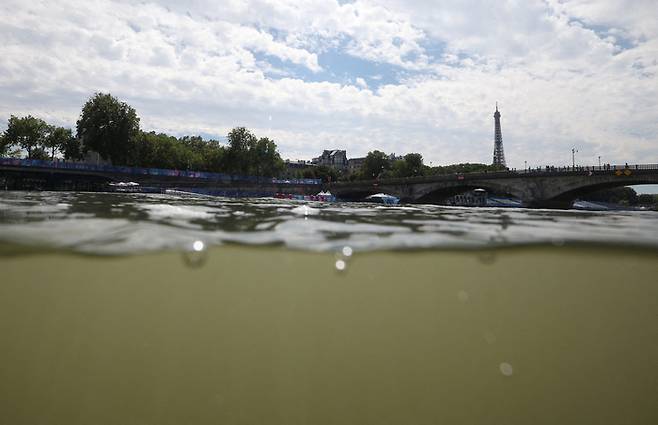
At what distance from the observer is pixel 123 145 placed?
2432 inches

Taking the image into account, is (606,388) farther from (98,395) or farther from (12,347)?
(12,347)

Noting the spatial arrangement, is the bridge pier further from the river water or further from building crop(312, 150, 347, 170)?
building crop(312, 150, 347, 170)

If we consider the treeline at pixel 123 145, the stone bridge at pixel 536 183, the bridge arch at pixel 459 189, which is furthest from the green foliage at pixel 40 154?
the bridge arch at pixel 459 189

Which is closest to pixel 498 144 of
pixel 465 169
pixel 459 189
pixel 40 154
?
pixel 465 169

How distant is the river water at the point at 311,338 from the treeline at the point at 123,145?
65.3m

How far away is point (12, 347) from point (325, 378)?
2.08 m

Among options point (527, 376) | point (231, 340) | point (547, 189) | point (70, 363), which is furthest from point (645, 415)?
point (547, 189)

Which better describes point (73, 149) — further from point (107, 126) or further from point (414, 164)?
point (414, 164)

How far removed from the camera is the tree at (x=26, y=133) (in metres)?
64.2

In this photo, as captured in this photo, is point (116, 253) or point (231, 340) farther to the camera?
point (116, 253)

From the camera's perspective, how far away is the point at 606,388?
227 cm

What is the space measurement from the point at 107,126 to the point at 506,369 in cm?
7010

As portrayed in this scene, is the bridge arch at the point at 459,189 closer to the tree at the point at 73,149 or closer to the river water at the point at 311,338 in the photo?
the river water at the point at 311,338

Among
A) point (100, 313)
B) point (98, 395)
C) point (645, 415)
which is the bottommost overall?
point (645, 415)
